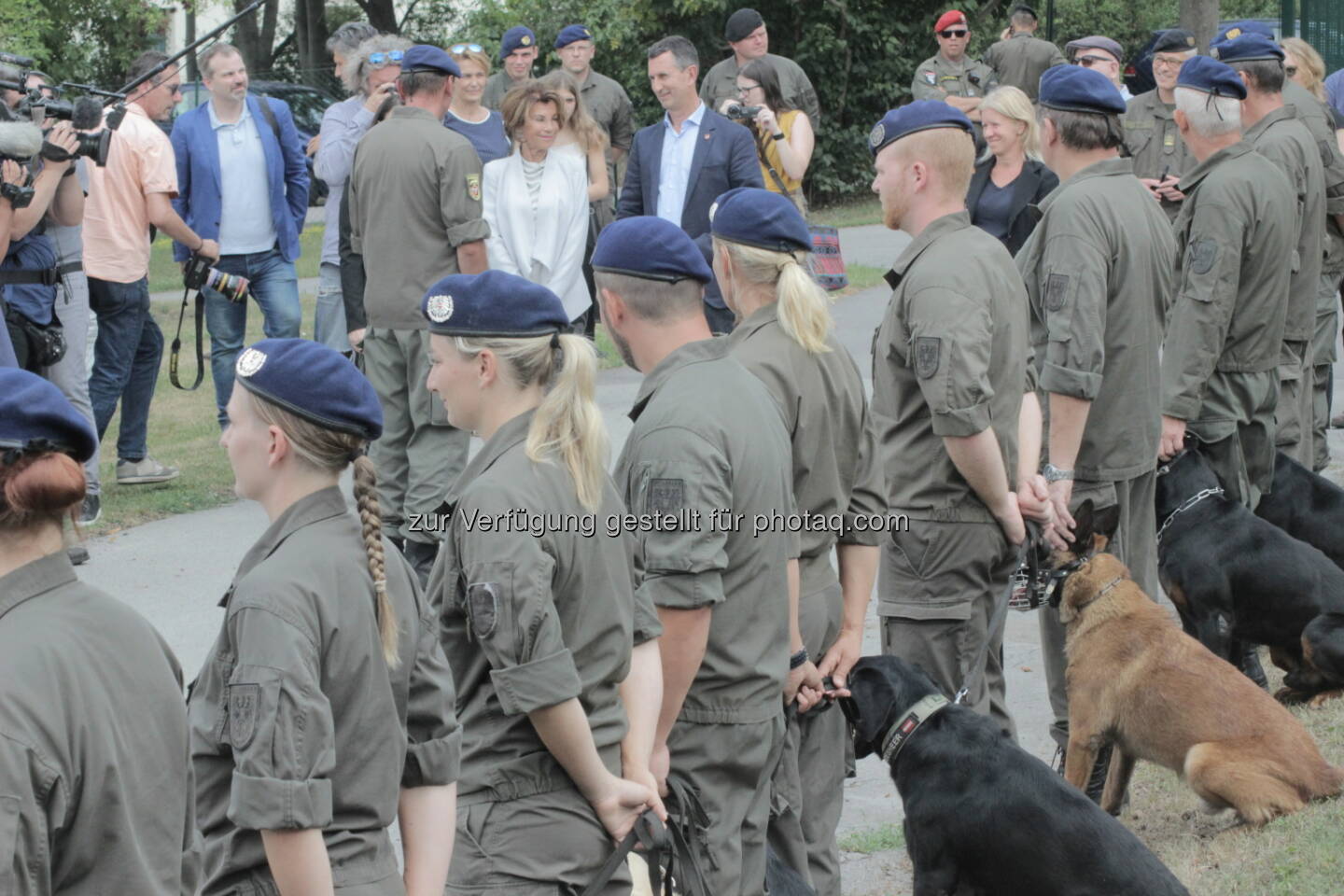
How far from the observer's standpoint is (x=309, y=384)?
2580mm

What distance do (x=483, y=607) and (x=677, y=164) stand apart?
20.6 ft

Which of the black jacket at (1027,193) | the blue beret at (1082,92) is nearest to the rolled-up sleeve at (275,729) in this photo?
the blue beret at (1082,92)

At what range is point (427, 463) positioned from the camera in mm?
7227

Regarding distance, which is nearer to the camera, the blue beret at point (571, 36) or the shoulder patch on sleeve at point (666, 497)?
the shoulder patch on sleeve at point (666, 497)

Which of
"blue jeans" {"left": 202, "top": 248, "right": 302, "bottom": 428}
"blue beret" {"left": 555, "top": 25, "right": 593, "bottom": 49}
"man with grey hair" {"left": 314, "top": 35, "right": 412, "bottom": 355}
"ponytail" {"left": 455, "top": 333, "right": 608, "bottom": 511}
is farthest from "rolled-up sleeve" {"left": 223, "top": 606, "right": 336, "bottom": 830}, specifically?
"blue beret" {"left": 555, "top": 25, "right": 593, "bottom": 49}

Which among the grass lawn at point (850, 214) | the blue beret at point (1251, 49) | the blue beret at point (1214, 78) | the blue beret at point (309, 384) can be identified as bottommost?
the grass lawn at point (850, 214)

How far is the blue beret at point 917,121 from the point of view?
4.47m

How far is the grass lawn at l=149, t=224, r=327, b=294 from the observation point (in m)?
17.6

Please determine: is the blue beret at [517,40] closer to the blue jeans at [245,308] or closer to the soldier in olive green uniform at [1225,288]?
the blue jeans at [245,308]

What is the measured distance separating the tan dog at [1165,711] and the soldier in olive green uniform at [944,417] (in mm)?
523

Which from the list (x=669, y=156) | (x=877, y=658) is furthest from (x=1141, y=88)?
(x=877, y=658)

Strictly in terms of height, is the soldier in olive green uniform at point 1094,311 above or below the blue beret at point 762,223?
below

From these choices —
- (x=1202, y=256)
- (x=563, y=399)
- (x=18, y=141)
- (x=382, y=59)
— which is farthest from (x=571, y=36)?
(x=563, y=399)

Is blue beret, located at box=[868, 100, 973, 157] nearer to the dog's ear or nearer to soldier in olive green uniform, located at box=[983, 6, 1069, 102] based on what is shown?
the dog's ear
